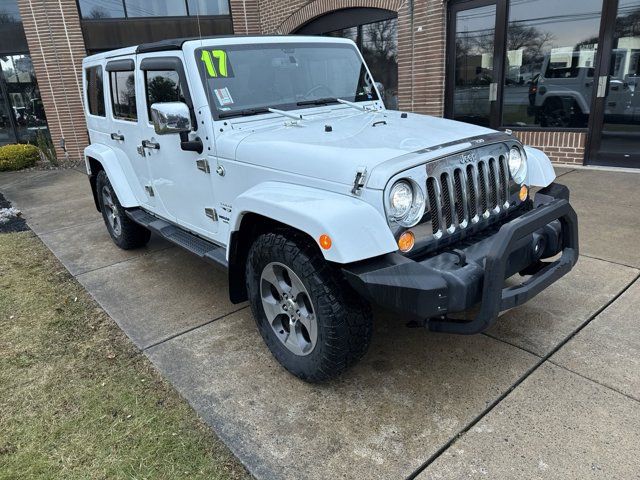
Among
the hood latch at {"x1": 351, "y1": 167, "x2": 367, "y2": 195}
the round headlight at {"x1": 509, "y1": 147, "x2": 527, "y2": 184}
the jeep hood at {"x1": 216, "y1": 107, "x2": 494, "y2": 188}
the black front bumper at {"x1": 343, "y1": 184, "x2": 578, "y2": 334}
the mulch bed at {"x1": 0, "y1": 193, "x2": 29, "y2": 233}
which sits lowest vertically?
the mulch bed at {"x1": 0, "y1": 193, "x2": 29, "y2": 233}

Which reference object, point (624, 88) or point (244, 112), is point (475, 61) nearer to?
point (624, 88)

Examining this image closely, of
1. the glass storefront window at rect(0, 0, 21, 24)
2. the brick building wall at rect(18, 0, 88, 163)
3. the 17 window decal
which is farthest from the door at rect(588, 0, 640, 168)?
the glass storefront window at rect(0, 0, 21, 24)

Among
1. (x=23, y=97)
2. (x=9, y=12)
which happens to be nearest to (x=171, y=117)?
(x=9, y=12)

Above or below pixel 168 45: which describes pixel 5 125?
below

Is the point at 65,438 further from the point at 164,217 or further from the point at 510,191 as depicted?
the point at 510,191

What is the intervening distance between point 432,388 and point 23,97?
13.6 metres

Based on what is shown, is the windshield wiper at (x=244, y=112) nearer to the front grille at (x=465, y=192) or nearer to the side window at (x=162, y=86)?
the side window at (x=162, y=86)

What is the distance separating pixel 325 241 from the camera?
2.22m

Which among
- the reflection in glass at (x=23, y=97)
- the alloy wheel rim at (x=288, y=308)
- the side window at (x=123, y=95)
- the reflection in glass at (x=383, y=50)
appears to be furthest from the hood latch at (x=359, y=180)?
the reflection in glass at (x=23, y=97)

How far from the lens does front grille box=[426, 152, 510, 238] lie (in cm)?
247

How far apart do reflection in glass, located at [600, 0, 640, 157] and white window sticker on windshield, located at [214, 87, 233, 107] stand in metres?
5.93

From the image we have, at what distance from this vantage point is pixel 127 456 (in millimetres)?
2385

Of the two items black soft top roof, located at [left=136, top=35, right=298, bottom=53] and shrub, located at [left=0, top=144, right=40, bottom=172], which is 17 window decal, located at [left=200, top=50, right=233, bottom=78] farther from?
shrub, located at [left=0, top=144, right=40, bottom=172]

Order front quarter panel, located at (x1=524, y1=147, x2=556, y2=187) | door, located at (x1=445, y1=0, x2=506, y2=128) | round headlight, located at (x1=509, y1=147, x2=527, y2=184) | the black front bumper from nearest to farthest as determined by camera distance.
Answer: the black front bumper < round headlight, located at (x1=509, y1=147, x2=527, y2=184) < front quarter panel, located at (x1=524, y1=147, x2=556, y2=187) < door, located at (x1=445, y1=0, x2=506, y2=128)
